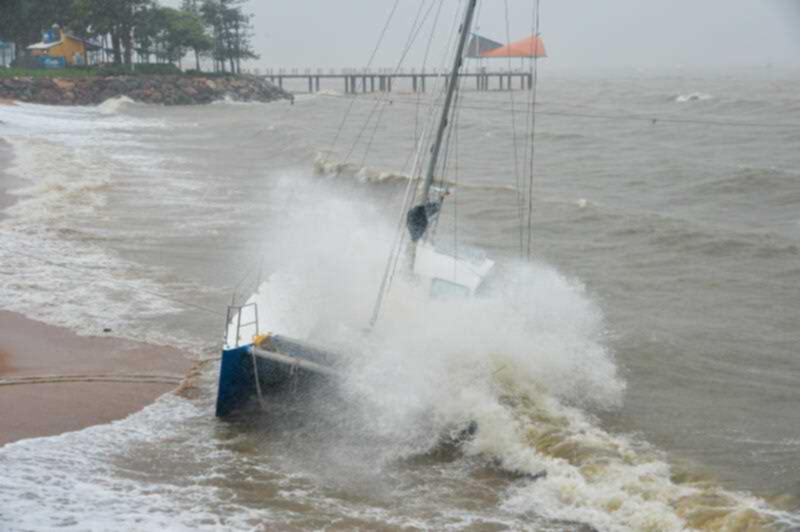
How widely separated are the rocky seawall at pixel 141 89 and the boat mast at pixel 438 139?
7008 centimetres

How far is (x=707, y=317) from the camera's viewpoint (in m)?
18.2

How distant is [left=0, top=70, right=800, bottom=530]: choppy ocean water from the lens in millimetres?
10484

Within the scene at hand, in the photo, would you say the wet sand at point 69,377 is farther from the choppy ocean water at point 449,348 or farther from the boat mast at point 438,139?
the boat mast at point 438,139

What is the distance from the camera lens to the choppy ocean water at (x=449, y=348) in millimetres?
10484

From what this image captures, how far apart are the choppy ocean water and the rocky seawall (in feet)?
152

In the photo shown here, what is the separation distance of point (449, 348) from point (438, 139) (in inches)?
117

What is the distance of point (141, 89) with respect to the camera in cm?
8781

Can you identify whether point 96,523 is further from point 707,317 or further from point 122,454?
point 707,317

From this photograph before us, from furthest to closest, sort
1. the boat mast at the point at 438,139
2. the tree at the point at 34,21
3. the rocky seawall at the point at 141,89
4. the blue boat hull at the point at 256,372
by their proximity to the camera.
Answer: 1. the tree at the point at 34,21
2. the rocky seawall at the point at 141,89
3. the boat mast at the point at 438,139
4. the blue boat hull at the point at 256,372

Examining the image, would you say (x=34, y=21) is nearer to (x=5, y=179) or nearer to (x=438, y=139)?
(x=5, y=179)

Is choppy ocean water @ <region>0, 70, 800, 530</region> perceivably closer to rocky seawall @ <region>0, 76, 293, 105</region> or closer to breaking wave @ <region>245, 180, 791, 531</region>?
breaking wave @ <region>245, 180, 791, 531</region>

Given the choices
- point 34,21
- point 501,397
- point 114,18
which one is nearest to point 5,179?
point 501,397

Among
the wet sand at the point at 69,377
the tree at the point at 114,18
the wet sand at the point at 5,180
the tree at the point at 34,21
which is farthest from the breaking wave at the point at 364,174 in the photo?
the tree at the point at 34,21

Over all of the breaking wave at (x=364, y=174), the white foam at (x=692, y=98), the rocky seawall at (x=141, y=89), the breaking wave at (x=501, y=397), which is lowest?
the breaking wave at (x=501, y=397)
